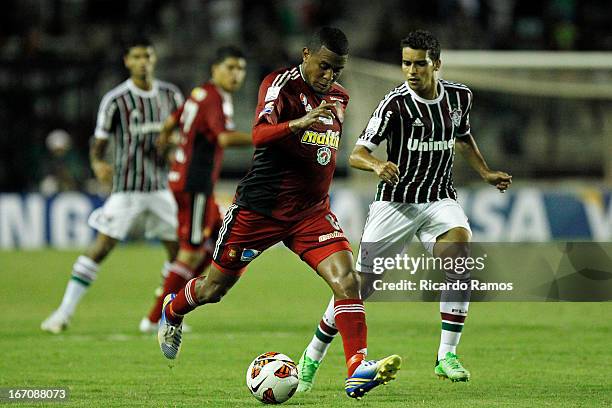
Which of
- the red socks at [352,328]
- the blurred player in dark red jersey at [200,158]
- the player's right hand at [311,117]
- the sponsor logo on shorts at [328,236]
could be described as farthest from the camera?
the blurred player in dark red jersey at [200,158]

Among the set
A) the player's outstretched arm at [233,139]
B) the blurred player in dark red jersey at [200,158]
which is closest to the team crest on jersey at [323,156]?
the player's outstretched arm at [233,139]

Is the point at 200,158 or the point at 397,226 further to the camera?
the point at 200,158

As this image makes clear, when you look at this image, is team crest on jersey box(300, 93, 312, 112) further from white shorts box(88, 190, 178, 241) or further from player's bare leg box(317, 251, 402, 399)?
white shorts box(88, 190, 178, 241)

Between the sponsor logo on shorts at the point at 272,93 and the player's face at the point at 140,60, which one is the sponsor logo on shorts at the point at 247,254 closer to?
the sponsor logo on shorts at the point at 272,93

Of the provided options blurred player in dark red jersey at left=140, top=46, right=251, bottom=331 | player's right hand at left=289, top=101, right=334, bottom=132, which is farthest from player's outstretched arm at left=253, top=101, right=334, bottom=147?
blurred player in dark red jersey at left=140, top=46, right=251, bottom=331

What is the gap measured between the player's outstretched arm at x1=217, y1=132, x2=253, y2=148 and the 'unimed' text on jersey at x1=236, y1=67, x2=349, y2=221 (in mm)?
3044

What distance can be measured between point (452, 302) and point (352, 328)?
1318 mm

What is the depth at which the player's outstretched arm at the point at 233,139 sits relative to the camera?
10.9 metres

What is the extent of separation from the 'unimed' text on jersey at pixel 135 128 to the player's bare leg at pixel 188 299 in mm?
3316

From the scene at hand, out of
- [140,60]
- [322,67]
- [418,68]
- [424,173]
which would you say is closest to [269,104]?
[322,67]

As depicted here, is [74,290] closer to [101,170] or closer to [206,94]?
[101,170]

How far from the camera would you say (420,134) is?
841cm

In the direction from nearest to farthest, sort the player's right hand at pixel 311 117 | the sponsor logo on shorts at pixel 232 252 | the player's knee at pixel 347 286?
the player's right hand at pixel 311 117 → the player's knee at pixel 347 286 → the sponsor logo on shorts at pixel 232 252

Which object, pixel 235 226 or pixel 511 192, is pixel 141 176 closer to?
pixel 235 226
